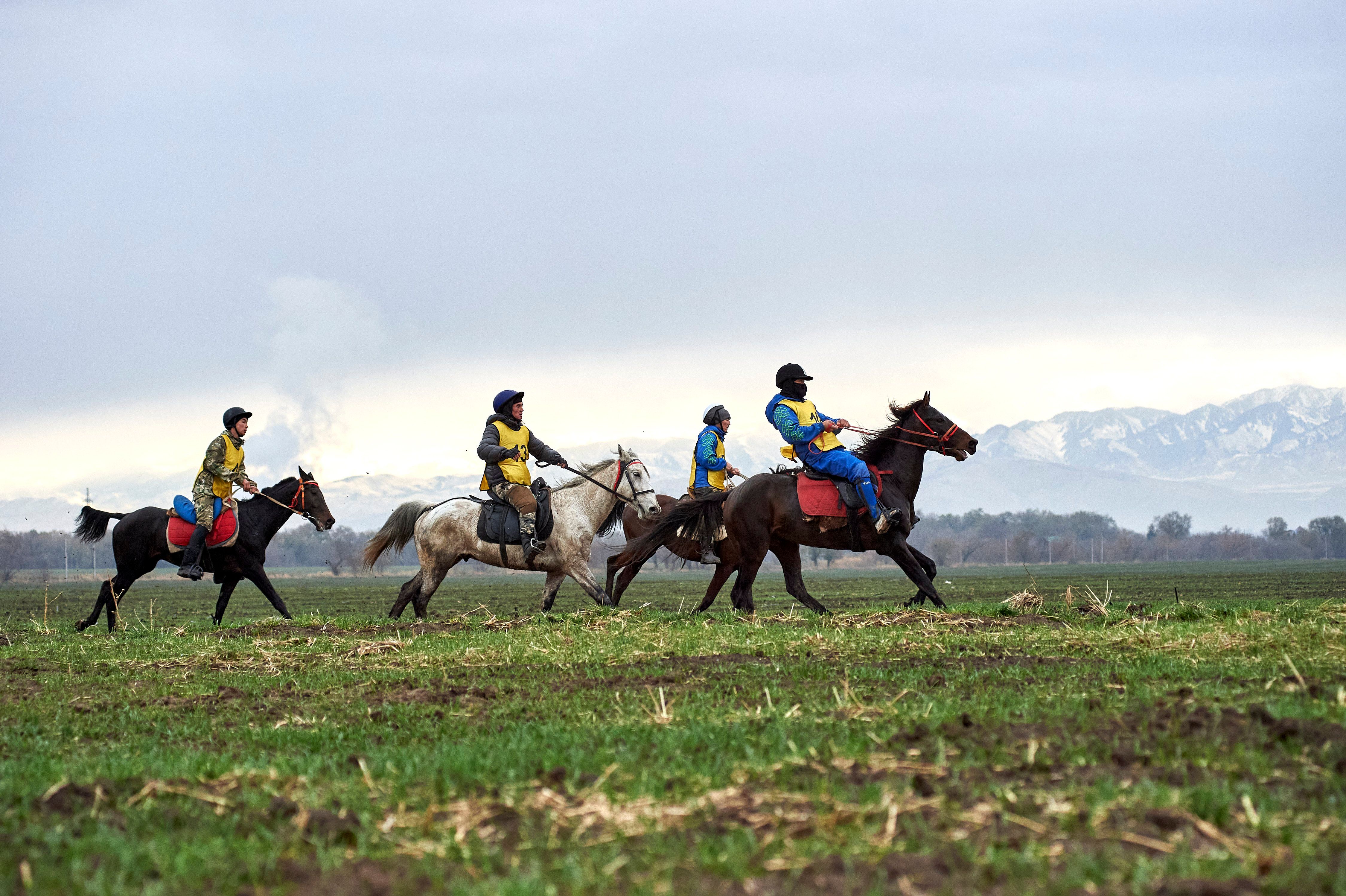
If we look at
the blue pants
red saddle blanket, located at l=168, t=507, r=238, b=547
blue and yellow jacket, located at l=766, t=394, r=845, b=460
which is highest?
blue and yellow jacket, located at l=766, t=394, r=845, b=460

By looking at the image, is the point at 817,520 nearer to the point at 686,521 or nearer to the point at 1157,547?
the point at 686,521

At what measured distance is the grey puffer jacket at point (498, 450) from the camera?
1633 centimetres

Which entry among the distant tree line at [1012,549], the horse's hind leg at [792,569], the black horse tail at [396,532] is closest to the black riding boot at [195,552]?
the black horse tail at [396,532]

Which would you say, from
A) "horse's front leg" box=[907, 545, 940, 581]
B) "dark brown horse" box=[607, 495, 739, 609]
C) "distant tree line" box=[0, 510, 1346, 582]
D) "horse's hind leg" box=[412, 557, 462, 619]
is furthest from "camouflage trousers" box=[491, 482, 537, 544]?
"distant tree line" box=[0, 510, 1346, 582]

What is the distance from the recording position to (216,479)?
1662cm

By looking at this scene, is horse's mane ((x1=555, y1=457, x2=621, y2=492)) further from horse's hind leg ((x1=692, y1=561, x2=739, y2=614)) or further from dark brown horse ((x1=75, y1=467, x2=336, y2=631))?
dark brown horse ((x1=75, y1=467, x2=336, y2=631))

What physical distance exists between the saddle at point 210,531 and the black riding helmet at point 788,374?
25.5 ft

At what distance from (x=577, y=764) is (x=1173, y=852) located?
8.34 feet

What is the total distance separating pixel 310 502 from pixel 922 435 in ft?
29.0

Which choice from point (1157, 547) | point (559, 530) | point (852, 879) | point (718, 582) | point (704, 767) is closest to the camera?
point (852, 879)

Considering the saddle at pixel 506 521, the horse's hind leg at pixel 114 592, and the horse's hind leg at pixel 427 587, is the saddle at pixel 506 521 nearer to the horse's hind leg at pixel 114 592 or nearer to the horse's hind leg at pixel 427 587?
the horse's hind leg at pixel 427 587

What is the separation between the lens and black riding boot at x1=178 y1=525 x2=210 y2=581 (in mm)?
16500

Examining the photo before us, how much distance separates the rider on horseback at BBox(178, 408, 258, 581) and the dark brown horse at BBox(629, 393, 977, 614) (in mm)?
5650

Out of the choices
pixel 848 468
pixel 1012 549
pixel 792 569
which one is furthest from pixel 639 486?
pixel 1012 549
